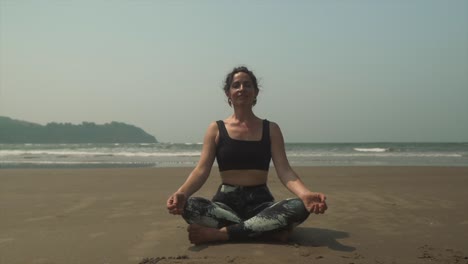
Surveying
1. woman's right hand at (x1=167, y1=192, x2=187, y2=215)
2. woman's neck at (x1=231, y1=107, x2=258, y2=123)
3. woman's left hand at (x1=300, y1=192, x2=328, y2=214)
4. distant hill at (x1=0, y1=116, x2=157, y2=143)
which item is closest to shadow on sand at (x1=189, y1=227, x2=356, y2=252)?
woman's right hand at (x1=167, y1=192, x2=187, y2=215)

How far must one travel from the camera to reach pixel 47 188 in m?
7.53

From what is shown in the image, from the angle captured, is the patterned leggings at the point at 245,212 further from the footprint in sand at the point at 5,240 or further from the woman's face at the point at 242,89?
the footprint in sand at the point at 5,240

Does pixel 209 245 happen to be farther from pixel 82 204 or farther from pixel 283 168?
pixel 82 204

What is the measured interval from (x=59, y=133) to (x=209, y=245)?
88.7 metres

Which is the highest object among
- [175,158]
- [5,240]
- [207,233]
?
[207,233]

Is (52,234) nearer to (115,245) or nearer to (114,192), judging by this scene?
(115,245)

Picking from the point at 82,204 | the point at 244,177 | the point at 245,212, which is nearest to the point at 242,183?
the point at 244,177

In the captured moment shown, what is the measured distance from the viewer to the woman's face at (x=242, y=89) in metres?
3.50

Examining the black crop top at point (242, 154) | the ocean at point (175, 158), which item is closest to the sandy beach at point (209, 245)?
the black crop top at point (242, 154)

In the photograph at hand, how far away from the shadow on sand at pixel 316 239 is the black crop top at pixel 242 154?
646mm

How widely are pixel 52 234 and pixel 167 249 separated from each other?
1377mm

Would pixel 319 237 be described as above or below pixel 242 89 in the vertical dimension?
below

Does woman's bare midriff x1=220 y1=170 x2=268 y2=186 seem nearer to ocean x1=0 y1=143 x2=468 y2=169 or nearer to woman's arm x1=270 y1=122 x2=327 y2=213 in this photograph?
woman's arm x1=270 y1=122 x2=327 y2=213

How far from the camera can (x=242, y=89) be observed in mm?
3492
